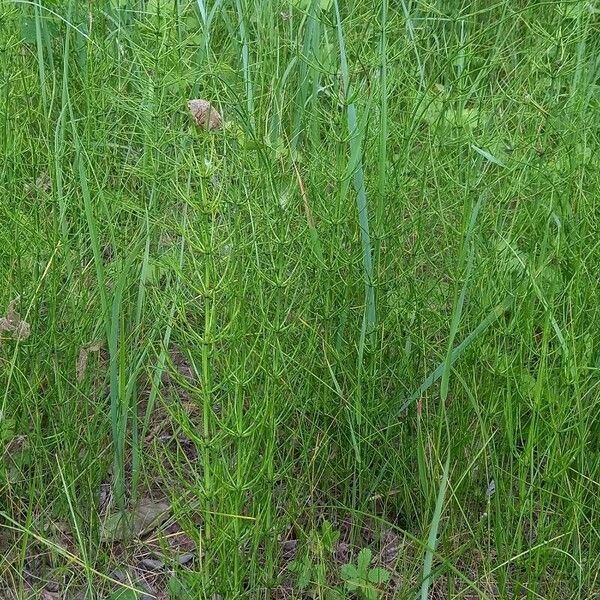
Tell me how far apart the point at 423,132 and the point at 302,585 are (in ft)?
4.61

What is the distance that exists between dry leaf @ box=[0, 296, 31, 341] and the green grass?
80 millimetres

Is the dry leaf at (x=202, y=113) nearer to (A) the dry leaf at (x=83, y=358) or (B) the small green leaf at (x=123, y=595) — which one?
(A) the dry leaf at (x=83, y=358)

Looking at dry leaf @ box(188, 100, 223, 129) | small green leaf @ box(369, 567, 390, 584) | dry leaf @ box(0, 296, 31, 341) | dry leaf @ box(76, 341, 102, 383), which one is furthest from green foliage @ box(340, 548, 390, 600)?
dry leaf @ box(188, 100, 223, 129)

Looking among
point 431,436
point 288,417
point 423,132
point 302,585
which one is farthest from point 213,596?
point 423,132

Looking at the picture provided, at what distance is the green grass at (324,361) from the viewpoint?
203 centimetres

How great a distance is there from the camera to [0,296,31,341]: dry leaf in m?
2.05

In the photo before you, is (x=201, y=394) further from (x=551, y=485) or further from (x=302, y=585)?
(x=551, y=485)

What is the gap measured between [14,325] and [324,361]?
0.65 m

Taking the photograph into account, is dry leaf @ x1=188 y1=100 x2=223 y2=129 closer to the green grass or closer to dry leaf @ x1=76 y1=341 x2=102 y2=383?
the green grass

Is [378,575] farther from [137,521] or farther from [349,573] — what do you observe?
[137,521]

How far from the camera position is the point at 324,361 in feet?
7.23

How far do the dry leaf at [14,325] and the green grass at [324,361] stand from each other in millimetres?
80

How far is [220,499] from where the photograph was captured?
188cm

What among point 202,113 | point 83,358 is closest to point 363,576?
point 83,358
